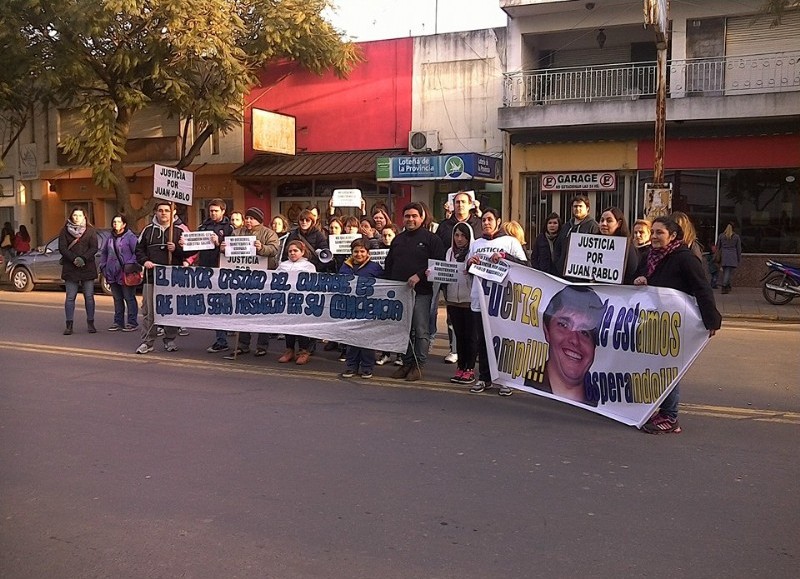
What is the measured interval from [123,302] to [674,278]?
8461mm

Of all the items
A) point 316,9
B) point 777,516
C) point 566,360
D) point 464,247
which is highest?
point 316,9

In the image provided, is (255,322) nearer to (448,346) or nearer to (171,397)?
(171,397)

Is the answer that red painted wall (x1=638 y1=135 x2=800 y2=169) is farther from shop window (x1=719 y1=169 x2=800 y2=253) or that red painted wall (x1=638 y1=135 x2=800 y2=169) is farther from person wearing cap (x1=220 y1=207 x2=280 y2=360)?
person wearing cap (x1=220 y1=207 x2=280 y2=360)

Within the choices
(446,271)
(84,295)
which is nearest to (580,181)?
(84,295)

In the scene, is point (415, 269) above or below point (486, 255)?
below

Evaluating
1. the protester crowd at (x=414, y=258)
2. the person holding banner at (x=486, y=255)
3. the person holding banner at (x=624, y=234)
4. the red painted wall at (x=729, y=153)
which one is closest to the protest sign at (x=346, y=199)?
the protester crowd at (x=414, y=258)

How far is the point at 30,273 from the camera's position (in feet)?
64.6

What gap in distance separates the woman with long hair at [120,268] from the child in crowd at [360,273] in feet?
14.3

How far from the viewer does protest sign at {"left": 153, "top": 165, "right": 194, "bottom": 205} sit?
1034cm

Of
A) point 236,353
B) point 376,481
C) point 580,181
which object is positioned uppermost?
point 580,181

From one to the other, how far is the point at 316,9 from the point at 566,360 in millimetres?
17571

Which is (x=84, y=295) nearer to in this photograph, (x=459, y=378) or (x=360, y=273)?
(x=360, y=273)

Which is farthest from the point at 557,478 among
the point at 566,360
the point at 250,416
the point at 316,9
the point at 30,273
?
the point at 316,9

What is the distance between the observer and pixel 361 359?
8.54 m
